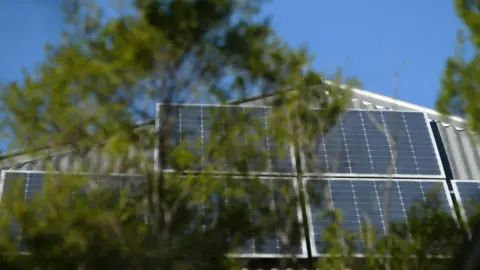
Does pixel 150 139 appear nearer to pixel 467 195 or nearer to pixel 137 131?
pixel 137 131

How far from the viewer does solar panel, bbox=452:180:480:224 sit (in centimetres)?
942

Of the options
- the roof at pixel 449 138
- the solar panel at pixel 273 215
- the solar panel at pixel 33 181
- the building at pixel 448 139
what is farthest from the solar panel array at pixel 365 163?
the solar panel at pixel 33 181

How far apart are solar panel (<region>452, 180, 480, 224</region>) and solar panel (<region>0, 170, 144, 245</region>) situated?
5.24 meters

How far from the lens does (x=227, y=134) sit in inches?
267

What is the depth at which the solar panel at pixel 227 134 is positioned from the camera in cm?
Result: 678

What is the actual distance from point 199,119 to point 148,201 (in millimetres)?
1706

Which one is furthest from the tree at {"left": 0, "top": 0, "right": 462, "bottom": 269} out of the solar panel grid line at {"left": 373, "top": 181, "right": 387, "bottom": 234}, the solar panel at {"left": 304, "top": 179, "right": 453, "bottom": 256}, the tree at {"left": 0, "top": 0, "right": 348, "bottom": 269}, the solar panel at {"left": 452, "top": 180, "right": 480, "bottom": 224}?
the solar panel at {"left": 452, "top": 180, "right": 480, "bottom": 224}

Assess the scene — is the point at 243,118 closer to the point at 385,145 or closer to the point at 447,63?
the point at 447,63

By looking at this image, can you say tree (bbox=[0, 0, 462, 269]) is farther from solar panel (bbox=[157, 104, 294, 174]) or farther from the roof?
the roof

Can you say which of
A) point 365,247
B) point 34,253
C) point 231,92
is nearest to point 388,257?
point 365,247

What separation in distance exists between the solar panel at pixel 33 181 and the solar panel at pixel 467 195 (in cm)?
524

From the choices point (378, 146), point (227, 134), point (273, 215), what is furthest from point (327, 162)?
point (227, 134)

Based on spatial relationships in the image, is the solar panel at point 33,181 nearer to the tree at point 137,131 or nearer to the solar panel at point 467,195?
the tree at point 137,131

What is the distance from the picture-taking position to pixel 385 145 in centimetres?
1062
